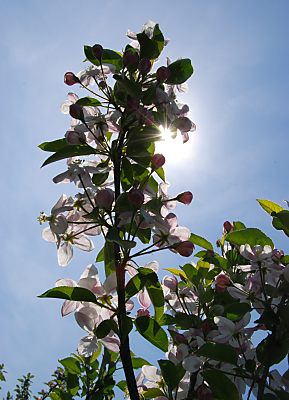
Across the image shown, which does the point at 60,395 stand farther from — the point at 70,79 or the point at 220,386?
the point at 70,79

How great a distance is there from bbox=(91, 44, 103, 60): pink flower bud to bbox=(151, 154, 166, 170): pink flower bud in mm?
471

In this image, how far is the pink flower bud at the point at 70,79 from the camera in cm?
191

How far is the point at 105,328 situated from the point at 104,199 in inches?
14.4

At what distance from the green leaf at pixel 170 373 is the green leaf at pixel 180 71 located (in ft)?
3.27

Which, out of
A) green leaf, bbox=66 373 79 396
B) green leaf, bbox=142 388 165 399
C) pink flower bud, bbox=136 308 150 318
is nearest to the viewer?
pink flower bud, bbox=136 308 150 318

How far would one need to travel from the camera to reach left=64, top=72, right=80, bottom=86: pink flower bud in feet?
6.26

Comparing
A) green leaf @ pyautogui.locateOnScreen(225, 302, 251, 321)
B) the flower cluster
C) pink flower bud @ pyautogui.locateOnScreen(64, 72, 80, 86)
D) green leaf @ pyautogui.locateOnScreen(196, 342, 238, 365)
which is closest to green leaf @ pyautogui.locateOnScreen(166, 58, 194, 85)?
the flower cluster

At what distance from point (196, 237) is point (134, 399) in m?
0.94

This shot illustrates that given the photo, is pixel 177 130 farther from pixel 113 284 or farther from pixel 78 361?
pixel 78 361

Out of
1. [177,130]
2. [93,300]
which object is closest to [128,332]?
[93,300]

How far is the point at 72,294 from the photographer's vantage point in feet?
4.68

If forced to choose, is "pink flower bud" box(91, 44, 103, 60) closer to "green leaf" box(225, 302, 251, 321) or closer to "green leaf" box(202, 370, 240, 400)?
"green leaf" box(225, 302, 251, 321)

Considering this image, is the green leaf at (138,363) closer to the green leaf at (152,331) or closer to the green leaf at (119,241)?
the green leaf at (152,331)

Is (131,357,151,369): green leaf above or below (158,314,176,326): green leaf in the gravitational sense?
below
